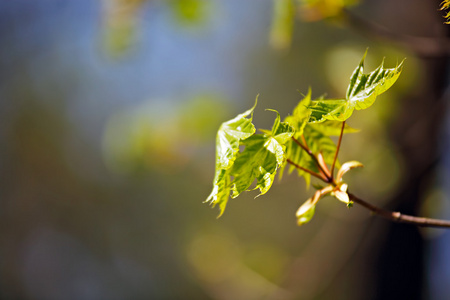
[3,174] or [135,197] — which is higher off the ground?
[3,174]

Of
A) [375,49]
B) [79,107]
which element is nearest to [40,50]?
[79,107]

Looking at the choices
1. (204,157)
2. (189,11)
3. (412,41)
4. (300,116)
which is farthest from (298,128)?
(204,157)

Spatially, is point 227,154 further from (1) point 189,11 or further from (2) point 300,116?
(1) point 189,11

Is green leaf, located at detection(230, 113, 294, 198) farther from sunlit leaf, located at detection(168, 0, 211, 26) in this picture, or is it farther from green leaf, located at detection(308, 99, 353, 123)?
sunlit leaf, located at detection(168, 0, 211, 26)

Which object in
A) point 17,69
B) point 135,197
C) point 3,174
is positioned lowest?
point 135,197

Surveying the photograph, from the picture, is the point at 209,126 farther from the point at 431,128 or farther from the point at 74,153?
the point at 74,153

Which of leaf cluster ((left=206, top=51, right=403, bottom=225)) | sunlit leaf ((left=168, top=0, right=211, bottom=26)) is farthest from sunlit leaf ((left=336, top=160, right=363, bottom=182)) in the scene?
sunlit leaf ((left=168, top=0, right=211, bottom=26))
